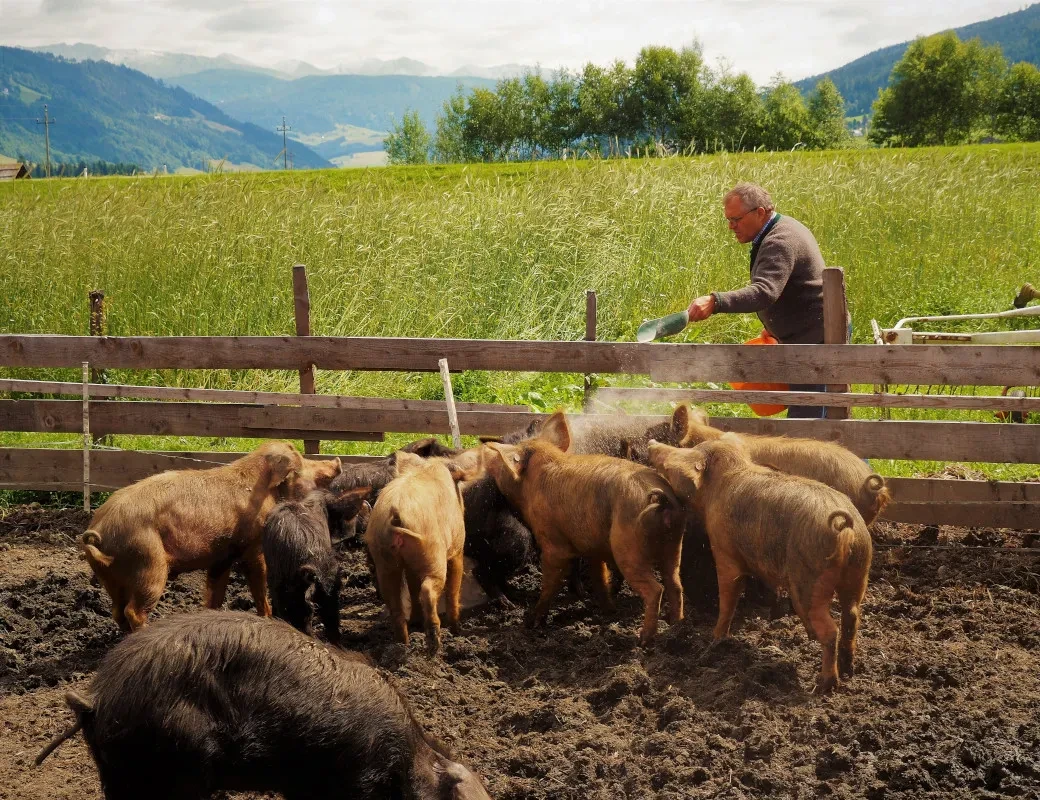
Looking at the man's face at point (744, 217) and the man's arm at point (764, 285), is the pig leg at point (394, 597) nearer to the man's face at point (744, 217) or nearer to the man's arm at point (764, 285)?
the man's arm at point (764, 285)

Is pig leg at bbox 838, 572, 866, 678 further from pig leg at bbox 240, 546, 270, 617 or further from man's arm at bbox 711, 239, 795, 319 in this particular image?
pig leg at bbox 240, 546, 270, 617

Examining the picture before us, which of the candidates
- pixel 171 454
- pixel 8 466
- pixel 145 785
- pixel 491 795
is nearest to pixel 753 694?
pixel 491 795

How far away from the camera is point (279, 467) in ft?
16.3

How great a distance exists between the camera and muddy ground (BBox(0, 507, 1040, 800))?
343 cm

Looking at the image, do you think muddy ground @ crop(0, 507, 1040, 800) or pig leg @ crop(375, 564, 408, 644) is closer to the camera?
muddy ground @ crop(0, 507, 1040, 800)

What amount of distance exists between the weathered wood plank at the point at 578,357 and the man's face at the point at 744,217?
0.83 metres

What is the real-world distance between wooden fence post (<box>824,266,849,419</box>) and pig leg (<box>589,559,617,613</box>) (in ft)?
6.87

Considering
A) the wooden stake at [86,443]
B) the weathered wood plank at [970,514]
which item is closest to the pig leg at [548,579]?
the weathered wood plank at [970,514]

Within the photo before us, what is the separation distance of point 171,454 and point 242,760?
15.9 feet

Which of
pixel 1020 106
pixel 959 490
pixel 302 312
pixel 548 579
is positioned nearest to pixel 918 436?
pixel 959 490

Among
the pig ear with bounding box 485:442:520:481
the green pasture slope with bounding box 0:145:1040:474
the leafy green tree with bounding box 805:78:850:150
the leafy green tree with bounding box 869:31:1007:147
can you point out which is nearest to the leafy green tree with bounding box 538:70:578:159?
the leafy green tree with bounding box 805:78:850:150

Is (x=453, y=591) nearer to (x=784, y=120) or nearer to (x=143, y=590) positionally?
(x=143, y=590)

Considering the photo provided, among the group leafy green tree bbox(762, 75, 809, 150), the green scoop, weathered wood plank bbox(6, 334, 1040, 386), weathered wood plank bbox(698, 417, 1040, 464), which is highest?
leafy green tree bbox(762, 75, 809, 150)

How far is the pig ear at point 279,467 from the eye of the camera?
4.97 metres
